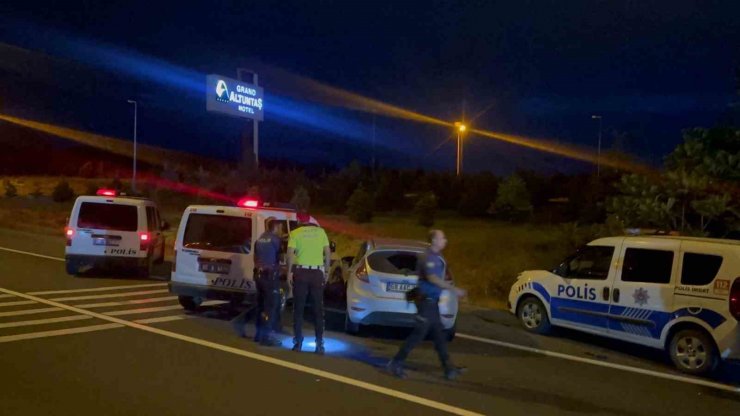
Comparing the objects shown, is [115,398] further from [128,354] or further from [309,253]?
[309,253]

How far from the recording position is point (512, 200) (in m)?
40.8

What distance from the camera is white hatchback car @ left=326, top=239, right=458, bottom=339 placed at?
930 centimetres

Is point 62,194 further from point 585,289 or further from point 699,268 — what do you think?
point 699,268

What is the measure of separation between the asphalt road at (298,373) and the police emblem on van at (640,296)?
2.58 ft

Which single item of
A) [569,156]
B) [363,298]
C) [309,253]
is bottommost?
[363,298]

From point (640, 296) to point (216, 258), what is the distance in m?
6.17

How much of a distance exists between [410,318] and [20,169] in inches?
4402

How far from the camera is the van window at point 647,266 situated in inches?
350

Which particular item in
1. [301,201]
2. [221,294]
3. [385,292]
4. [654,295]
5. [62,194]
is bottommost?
[221,294]

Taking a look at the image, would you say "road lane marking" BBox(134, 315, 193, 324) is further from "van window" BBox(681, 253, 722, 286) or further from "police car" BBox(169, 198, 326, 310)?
"van window" BBox(681, 253, 722, 286)

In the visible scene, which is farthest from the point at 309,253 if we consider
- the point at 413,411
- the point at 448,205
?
the point at 448,205

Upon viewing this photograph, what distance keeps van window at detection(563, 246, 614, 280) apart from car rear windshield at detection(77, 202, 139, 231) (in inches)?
361

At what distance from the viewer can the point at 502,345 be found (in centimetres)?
957

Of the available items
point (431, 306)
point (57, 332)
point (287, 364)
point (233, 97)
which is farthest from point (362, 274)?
point (233, 97)
